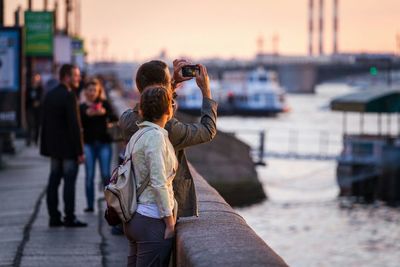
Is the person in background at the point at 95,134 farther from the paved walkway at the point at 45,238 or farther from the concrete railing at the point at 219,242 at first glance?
the concrete railing at the point at 219,242

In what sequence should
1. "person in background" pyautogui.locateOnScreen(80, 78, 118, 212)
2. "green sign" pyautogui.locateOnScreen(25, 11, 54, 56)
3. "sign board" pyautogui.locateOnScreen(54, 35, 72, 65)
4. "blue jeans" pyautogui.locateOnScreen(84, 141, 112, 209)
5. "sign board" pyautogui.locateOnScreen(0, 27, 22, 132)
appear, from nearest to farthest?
"person in background" pyautogui.locateOnScreen(80, 78, 118, 212) < "blue jeans" pyautogui.locateOnScreen(84, 141, 112, 209) < "sign board" pyautogui.locateOnScreen(0, 27, 22, 132) < "green sign" pyautogui.locateOnScreen(25, 11, 54, 56) < "sign board" pyautogui.locateOnScreen(54, 35, 72, 65)

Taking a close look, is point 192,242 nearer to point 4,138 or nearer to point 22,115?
point 22,115

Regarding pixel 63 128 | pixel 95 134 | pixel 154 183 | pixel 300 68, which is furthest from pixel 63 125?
pixel 300 68

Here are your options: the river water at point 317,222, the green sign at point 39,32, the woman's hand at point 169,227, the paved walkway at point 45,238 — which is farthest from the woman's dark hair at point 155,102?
the green sign at point 39,32

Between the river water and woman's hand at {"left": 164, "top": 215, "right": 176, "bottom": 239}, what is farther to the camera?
the river water

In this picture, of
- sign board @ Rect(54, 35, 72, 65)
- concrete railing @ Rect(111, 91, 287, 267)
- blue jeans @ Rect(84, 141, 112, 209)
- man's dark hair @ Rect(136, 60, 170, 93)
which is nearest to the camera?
concrete railing @ Rect(111, 91, 287, 267)

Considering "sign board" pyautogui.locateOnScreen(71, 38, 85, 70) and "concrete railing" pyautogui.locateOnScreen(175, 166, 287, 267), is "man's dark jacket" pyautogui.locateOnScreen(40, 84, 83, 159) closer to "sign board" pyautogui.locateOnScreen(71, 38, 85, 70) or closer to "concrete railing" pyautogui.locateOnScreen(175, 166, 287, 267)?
"concrete railing" pyautogui.locateOnScreen(175, 166, 287, 267)

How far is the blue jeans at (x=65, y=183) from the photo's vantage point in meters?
12.3

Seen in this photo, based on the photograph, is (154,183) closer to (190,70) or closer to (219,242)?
(219,242)

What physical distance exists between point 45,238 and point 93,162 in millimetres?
2397

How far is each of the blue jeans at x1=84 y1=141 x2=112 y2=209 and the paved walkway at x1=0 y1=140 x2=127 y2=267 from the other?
0.24 meters

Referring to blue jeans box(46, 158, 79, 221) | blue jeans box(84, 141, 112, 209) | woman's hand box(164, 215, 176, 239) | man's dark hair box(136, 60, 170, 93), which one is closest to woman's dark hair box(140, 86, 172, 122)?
man's dark hair box(136, 60, 170, 93)

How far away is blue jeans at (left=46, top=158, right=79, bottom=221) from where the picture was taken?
12.3 metres

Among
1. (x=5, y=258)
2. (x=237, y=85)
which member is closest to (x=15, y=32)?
(x=5, y=258)
